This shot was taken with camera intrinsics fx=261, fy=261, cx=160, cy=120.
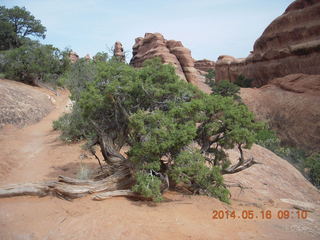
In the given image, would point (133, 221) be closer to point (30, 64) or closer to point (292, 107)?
point (292, 107)

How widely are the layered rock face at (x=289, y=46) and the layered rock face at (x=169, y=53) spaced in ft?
37.8

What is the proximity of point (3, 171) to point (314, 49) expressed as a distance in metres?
25.1

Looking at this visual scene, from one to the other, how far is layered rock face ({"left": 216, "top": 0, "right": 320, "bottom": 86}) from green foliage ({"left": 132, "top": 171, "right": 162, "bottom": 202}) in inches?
907

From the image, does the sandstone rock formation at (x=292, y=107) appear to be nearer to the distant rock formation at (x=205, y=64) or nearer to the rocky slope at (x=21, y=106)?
the rocky slope at (x=21, y=106)

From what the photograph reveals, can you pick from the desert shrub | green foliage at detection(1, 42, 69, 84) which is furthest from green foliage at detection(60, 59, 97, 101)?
the desert shrub

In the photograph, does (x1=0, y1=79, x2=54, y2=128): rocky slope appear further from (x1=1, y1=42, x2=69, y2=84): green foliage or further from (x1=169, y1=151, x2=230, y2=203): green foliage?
(x1=169, y1=151, x2=230, y2=203): green foliage

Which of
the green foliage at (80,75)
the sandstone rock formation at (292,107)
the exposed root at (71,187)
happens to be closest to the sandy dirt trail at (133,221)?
the exposed root at (71,187)

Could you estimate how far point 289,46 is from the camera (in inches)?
1012

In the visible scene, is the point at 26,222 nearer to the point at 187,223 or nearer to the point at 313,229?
the point at 187,223

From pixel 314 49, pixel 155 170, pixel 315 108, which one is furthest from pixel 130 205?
pixel 314 49

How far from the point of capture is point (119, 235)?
4668 millimetres

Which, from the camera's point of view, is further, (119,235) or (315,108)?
(315,108)

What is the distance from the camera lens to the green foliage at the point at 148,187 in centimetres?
567

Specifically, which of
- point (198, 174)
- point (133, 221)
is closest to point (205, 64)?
point (198, 174)
